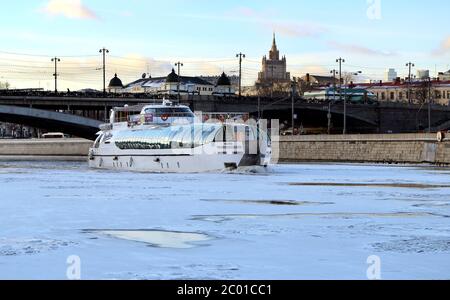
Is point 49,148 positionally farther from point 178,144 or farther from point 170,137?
point 178,144

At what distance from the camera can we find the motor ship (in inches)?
2329

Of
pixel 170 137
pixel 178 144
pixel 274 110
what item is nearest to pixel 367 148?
pixel 170 137

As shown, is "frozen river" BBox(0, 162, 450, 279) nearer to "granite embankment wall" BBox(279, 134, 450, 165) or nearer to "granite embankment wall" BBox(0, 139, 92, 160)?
"granite embankment wall" BBox(279, 134, 450, 165)

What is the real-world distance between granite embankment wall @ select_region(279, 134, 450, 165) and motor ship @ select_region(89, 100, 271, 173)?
66.6 ft

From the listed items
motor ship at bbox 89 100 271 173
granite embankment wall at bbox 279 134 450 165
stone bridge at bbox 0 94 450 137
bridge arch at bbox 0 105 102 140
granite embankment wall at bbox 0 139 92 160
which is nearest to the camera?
motor ship at bbox 89 100 271 173

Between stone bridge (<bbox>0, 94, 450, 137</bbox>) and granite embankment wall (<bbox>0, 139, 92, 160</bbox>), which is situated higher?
stone bridge (<bbox>0, 94, 450, 137</bbox>)

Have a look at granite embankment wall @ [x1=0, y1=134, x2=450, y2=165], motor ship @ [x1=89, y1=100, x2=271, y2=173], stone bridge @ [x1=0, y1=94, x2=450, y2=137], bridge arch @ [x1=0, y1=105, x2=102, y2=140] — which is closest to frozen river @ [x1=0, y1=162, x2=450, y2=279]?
motor ship @ [x1=89, y1=100, x2=271, y2=173]

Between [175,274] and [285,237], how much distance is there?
5319 millimetres

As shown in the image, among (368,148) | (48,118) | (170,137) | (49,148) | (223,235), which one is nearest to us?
(223,235)

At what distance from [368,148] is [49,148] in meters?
65.7

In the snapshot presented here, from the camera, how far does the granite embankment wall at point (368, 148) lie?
80.1m

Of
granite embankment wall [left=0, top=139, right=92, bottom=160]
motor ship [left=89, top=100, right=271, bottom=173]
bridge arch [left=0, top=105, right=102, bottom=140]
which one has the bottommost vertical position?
granite embankment wall [left=0, top=139, right=92, bottom=160]

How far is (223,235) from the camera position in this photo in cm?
1950

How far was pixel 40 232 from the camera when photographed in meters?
20.0
